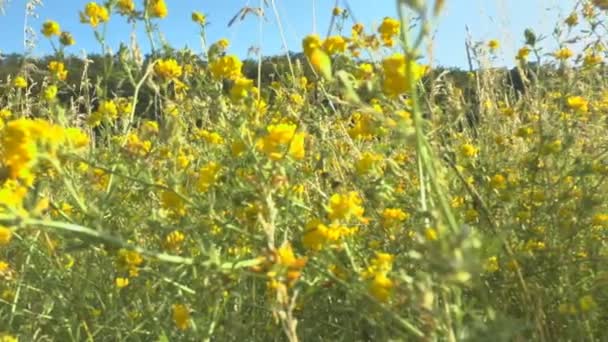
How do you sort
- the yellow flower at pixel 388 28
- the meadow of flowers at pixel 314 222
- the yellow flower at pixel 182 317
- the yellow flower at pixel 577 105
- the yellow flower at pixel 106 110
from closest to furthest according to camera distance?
1. the meadow of flowers at pixel 314 222
2. the yellow flower at pixel 182 317
3. the yellow flower at pixel 388 28
4. the yellow flower at pixel 577 105
5. the yellow flower at pixel 106 110

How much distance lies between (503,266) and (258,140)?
→ 0.62m

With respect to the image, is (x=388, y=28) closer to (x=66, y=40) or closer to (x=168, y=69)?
(x=168, y=69)

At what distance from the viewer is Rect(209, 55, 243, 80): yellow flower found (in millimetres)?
1951

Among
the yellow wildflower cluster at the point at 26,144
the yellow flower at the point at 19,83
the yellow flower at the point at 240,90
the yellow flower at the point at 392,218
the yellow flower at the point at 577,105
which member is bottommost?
the yellow flower at the point at 392,218

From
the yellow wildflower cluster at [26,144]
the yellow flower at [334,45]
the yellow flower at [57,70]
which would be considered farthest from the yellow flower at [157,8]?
the yellow wildflower cluster at [26,144]

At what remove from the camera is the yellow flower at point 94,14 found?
2551 millimetres

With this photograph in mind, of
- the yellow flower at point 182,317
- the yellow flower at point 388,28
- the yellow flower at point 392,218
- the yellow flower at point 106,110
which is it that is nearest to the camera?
the yellow flower at point 182,317

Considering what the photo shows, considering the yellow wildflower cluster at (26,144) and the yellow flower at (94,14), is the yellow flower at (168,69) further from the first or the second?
the yellow wildflower cluster at (26,144)

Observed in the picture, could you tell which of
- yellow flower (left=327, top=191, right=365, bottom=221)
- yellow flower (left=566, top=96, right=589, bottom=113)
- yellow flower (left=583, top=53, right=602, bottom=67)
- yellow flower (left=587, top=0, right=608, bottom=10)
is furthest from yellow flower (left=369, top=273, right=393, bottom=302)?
yellow flower (left=583, top=53, right=602, bottom=67)

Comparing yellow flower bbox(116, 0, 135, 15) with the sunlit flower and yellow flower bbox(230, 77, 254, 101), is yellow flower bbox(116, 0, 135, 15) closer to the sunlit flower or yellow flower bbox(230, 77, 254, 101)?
yellow flower bbox(230, 77, 254, 101)

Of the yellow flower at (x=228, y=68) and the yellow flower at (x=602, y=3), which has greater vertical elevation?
the yellow flower at (x=602, y=3)

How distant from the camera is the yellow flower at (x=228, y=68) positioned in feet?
6.40

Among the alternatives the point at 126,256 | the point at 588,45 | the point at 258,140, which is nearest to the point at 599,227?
the point at 588,45

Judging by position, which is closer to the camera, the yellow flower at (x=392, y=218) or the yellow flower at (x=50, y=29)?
the yellow flower at (x=392, y=218)
